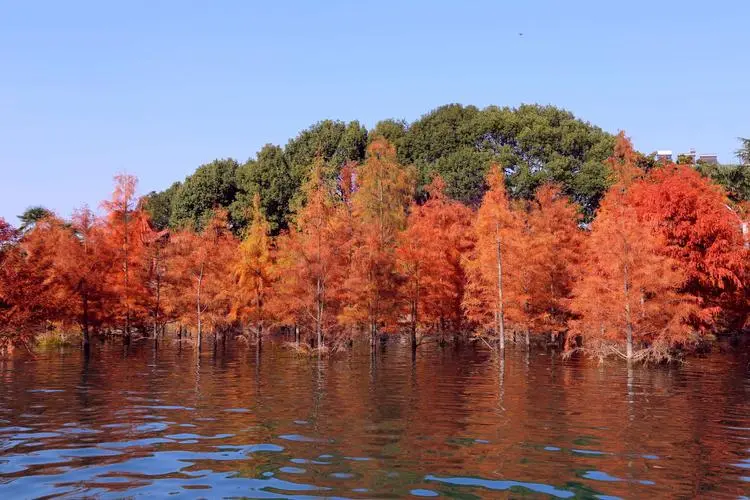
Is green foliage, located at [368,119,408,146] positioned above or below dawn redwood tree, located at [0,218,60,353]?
above

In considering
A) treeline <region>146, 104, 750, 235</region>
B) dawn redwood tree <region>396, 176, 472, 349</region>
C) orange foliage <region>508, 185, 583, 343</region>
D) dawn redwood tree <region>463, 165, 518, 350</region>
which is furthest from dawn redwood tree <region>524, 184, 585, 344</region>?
treeline <region>146, 104, 750, 235</region>

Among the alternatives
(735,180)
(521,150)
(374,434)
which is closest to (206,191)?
(521,150)

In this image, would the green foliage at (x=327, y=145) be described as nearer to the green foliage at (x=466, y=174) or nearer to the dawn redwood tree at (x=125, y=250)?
the green foliage at (x=466, y=174)

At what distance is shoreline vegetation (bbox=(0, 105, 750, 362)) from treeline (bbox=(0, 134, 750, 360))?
0.12 metres

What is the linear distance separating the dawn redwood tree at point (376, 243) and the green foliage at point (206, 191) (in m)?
39.1

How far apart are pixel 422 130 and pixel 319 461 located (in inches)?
2791

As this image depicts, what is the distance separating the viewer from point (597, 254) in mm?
37719

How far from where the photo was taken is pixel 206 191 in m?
85.6

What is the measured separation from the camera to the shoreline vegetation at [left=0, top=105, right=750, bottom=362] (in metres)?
36.6

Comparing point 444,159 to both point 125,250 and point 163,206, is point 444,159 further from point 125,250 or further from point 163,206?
point 163,206

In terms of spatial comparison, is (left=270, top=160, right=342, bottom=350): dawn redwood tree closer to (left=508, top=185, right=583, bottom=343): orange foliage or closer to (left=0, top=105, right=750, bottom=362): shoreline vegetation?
(left=0, top=105, right=750, bottom=362): shoreline vegetation

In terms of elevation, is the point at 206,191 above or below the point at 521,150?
below

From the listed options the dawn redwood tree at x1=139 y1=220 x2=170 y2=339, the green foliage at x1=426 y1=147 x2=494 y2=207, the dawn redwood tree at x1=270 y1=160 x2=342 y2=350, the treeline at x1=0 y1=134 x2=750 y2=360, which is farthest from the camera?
the green foliage at x1=426 y1=147 x2=494 y2=207

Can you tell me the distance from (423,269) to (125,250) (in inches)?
875
